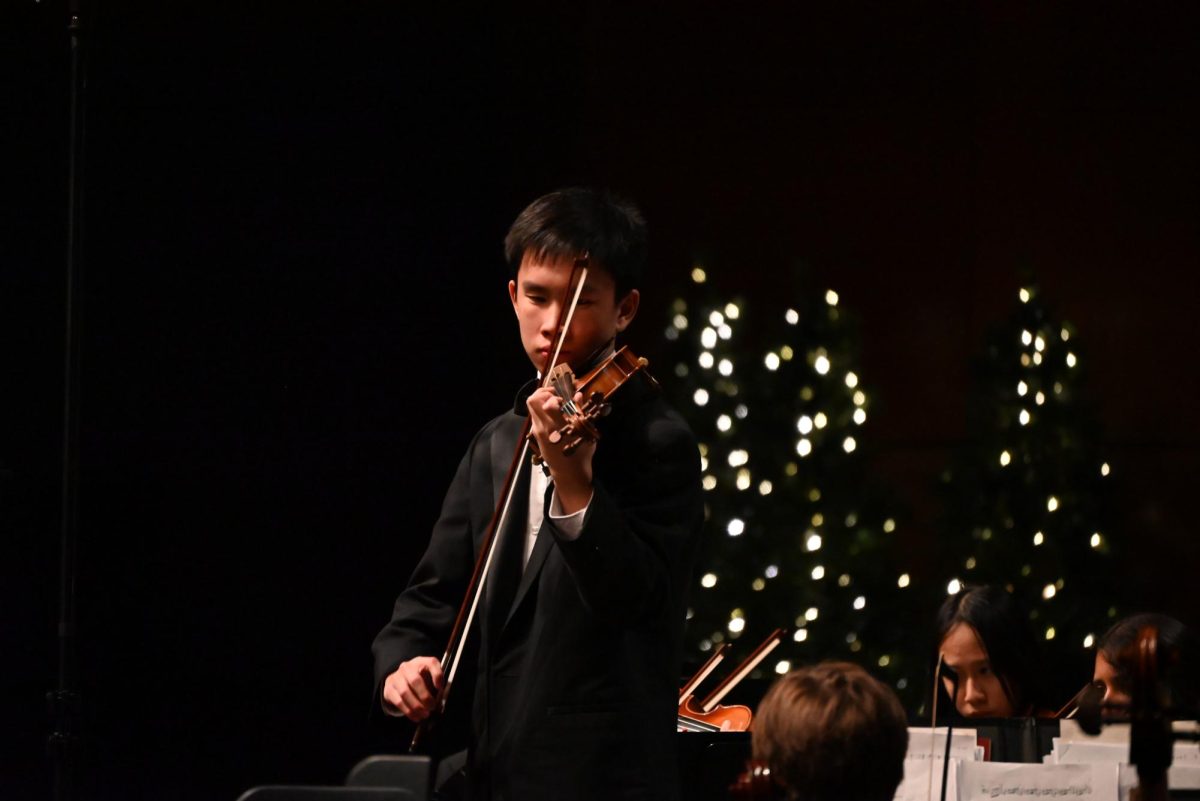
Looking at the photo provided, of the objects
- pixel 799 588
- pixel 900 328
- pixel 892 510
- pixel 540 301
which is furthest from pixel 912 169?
pixel 540 301

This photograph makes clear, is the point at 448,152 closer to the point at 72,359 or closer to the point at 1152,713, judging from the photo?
the point at 72,359

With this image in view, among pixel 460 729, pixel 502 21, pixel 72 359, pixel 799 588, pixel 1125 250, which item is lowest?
pixel 460 729

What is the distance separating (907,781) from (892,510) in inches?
95.1

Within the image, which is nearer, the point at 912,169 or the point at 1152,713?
the point at 1152,713

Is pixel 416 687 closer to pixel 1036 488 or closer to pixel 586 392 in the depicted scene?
pixel 586 392

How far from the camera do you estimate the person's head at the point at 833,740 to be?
1812 mm

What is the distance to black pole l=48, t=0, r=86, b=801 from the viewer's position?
3162mm

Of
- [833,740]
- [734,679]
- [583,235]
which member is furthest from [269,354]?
[833,740]

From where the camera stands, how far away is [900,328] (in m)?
6.03

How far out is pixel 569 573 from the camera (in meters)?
2.13

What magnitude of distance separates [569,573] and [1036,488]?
3230 millimetres

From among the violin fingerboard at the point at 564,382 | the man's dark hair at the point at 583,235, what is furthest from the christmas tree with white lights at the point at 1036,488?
the violin fingerboard at the point at 564,382

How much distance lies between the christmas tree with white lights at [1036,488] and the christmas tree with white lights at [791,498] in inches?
10.5

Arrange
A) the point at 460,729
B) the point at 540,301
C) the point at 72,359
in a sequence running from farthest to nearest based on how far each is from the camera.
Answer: the point at 460,729 < the point at 72,359 < the point at 540,301
